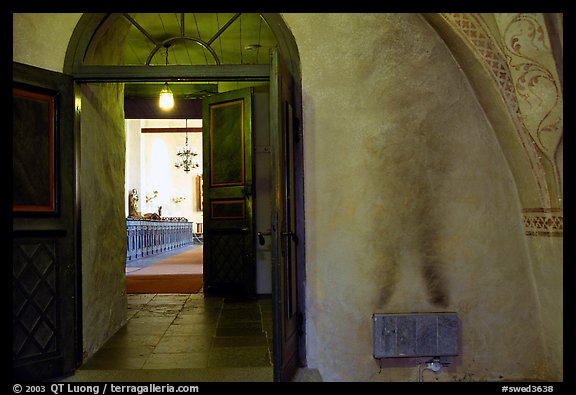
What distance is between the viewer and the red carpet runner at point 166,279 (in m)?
6.60

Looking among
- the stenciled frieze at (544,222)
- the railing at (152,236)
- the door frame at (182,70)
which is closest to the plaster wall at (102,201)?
the door frame at (182,70)

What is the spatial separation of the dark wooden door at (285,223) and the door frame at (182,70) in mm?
49

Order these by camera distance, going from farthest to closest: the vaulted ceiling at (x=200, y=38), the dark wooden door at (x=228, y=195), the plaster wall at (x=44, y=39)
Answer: the dark wooden door at (x=228, y=195) < the vaulted ceiling at (x=200, y=38) < the plaster wall at (x=44, y=39)

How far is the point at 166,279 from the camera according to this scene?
301 inches

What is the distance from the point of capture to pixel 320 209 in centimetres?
312

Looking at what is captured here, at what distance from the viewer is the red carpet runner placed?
21.7 ft

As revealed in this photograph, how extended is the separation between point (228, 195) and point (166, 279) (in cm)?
241

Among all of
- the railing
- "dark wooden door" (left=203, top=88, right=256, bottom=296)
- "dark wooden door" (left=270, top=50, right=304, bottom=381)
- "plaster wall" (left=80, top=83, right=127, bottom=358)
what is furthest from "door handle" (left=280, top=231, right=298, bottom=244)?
the railing

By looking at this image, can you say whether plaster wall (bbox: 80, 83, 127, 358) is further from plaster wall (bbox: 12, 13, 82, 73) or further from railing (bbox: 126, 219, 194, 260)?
railing (bbox: 126, 219, 194, 260)

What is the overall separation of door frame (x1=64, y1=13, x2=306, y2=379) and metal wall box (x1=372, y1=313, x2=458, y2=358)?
0.85 meters

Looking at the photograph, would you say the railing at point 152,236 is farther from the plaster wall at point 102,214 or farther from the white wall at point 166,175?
the plaster wall at point 102,214

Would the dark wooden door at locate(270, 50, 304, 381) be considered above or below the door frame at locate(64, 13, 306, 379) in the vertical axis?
below
